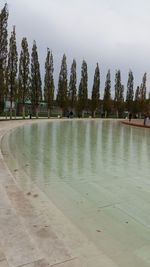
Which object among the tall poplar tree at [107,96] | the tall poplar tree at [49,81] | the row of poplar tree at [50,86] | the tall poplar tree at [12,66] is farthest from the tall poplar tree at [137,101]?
the tall poplar tree at [12,66]

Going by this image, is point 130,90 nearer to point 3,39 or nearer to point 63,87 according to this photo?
point 63,87

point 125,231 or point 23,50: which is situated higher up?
point 23,50

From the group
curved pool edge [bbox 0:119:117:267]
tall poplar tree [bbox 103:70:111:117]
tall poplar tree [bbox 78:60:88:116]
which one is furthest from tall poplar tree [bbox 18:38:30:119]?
curved pool edge [bbox 0:119:117:267]

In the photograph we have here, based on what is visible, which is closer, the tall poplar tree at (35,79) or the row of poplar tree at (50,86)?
the row of poplar tree at (50,86)

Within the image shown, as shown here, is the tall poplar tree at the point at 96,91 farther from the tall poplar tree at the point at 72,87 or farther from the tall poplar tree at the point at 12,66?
the tall poplar tree at the point at 12,66

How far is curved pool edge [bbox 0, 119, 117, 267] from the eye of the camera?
7.43 ft

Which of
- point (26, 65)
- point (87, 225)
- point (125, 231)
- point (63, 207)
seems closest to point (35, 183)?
point (63, 207)

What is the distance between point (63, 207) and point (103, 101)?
156 ft

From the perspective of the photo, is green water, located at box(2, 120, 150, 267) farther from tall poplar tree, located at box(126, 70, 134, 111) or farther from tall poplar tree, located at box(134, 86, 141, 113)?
tall poplar tree, located at box(134, 86, 141, 113)

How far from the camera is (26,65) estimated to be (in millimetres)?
32344

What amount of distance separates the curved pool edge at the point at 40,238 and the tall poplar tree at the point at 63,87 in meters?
38.2

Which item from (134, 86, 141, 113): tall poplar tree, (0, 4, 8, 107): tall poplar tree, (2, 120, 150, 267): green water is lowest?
(2, 120, 150, 267): green water

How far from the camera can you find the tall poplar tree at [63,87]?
4131 centimetres

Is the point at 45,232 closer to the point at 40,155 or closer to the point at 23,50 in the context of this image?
the point at 40,155
